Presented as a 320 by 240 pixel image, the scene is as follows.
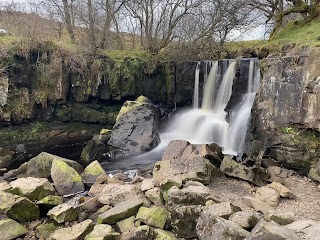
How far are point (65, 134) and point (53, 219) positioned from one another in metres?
9.52

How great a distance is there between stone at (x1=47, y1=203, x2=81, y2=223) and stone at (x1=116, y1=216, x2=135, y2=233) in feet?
4.13

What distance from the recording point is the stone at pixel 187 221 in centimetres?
605

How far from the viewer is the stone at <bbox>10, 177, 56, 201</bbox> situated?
792cm

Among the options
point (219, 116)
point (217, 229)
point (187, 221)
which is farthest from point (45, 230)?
point (219, 116)

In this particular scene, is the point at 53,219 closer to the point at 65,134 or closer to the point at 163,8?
the point at 65,134

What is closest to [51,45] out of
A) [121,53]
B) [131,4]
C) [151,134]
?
[121,53]

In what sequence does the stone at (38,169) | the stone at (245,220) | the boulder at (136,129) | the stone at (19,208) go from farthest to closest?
the boulder at (136,129), the stone at (38,169), the stone at (19,208), the stone at (245,220)

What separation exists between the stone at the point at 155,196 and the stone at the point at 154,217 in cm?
78

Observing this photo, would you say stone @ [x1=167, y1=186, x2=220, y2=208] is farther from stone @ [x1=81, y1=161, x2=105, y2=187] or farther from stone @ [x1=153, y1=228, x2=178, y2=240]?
stone @ [x1=81, y1=161, x2=105, y2=187]

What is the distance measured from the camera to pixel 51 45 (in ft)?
52.9

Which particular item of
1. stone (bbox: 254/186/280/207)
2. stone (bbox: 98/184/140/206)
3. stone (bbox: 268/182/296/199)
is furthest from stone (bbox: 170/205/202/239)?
stone (bbox: 268/182/296/199)

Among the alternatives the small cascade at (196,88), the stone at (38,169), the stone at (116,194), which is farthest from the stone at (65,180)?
the small cascade at (196,88)

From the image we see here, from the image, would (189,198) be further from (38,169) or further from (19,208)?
(38,169)

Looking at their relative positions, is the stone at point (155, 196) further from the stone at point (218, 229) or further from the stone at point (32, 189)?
the stone at point (32, 189)
